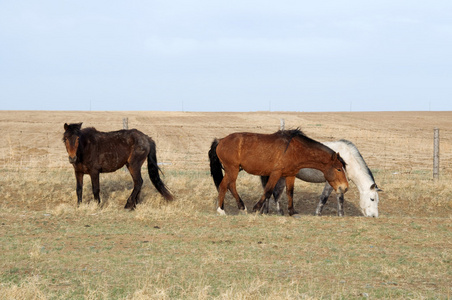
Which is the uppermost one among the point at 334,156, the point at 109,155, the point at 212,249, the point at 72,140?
the point at 72,140

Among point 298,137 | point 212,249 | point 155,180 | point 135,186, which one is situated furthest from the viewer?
point 155,180

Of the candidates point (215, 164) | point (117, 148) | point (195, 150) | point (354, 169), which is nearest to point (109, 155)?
point (117, 148)

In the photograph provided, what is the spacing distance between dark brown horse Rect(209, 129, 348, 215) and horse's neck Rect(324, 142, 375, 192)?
66 centimetres

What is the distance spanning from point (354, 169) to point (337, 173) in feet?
2.69

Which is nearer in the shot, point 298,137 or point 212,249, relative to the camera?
point 212,249

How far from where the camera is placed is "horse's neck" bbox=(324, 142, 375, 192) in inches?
418

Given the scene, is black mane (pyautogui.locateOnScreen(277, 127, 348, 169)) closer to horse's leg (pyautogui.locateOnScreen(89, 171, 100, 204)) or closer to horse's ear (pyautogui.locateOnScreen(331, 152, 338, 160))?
horse's ear (pyautogui.locateOnScreen(331, 152, 338, 160))

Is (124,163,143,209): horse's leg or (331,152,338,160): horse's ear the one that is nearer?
(331,152,338,160): horse's ear

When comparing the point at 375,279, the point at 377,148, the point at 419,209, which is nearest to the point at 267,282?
the point at 375,279

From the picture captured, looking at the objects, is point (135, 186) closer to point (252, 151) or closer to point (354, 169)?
point (252, 151)

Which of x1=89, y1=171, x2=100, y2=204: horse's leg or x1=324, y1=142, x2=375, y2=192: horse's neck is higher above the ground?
x1=324, y1=142, x2=375, y2=192: horse's neck

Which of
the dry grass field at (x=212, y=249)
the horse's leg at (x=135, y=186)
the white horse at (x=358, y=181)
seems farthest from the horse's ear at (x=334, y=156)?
the horse's leg at (x=135, y=186)

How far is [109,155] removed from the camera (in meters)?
11.6

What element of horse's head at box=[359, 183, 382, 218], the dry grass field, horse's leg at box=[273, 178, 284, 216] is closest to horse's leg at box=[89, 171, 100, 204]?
the dry grass field
